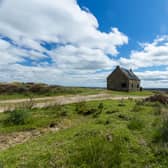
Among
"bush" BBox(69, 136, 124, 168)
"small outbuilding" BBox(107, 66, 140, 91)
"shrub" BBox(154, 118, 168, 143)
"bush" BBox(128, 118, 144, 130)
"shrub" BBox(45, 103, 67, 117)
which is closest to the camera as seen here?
"bush" BBox(69, 136, 124, 168)

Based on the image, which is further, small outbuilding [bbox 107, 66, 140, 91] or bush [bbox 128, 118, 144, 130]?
small outbuilding [bbox 107, 66, 140, 91]

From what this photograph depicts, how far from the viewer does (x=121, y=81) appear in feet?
147

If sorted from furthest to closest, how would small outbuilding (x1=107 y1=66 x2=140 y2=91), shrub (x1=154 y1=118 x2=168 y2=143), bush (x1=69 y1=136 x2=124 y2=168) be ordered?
small outbuilding (x1=107 y1=66 x2=140 y2=91) → shrub (x1=154 y1=118 x2=168 y2=143) → bush (x1=69 y1=136 x2=124 y2=168)

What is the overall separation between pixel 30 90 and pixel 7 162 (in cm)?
2619

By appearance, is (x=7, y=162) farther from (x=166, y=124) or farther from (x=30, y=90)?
(x=30, y=90)

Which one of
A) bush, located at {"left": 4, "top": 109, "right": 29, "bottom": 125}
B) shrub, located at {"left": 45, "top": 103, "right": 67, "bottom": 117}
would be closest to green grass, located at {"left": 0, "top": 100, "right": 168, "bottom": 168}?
bush, located at {"left": 4, "top": 109, "right": 29, "bottom": 125}

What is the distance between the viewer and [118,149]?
5098mm

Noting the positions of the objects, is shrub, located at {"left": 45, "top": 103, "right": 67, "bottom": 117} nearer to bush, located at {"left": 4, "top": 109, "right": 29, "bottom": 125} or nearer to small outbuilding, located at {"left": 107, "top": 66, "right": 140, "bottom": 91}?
bush, located at {"left": 4, "top": 109, "right": 29, "bottom": 125}

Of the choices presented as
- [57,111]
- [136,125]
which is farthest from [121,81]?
[136,125]

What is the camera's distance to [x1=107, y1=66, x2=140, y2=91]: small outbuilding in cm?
4384

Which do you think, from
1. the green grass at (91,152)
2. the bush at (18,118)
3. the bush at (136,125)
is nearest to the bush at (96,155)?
the green grass at (91,152)

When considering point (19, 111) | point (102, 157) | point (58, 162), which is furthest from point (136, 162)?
point (19, 111)

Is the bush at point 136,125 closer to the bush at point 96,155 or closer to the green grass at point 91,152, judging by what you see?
the green grass at point 91,152

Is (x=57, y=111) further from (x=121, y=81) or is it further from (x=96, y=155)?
(x=121, y=81)
